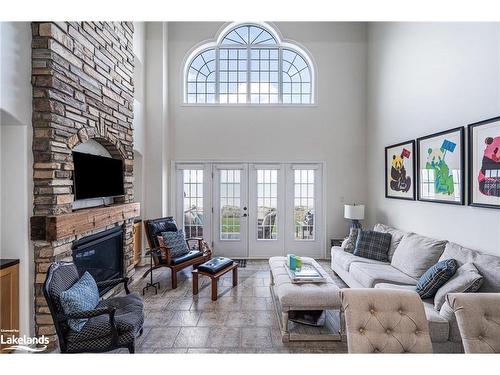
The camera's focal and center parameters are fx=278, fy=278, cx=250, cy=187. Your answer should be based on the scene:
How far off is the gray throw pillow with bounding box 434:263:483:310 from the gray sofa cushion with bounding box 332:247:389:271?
4.57ft

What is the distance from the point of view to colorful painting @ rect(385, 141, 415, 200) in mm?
4266

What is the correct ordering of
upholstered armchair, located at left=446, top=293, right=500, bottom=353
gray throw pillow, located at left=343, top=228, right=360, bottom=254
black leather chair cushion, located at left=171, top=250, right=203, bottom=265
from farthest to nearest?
1. gray throw pillow, located at left=343, top=228, right=360, bottom=254
2. black leather chair cushion, located at left=171, top=250, right=203, bottom=265
3. upholstered armchair, located at left=446, top=293, right=500, bottom=353

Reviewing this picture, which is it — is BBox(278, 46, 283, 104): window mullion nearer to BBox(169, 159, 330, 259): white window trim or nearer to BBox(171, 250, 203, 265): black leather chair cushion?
BBox(169, 159, 330, 259): white window trim

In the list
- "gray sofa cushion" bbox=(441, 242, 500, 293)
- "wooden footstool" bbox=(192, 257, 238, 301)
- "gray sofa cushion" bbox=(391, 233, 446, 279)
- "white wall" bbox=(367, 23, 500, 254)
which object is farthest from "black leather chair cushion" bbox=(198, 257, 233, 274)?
"white wall" bbox=(367, 23, 500, 254)

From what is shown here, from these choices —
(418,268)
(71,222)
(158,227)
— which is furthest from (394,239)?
(71,222)

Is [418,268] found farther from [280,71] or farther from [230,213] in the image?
[280,71]

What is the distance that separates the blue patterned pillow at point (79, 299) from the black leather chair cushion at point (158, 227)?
1.93 m

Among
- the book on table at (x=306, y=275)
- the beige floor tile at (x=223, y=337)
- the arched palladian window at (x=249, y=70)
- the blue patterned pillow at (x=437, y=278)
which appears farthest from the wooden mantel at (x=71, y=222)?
the blue patterned pillow at (x=437, y=278)

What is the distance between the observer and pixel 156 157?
5562 millimetres

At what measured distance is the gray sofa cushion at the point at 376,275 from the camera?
3.29 meters

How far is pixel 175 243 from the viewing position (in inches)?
181

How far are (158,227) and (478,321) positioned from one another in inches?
165
